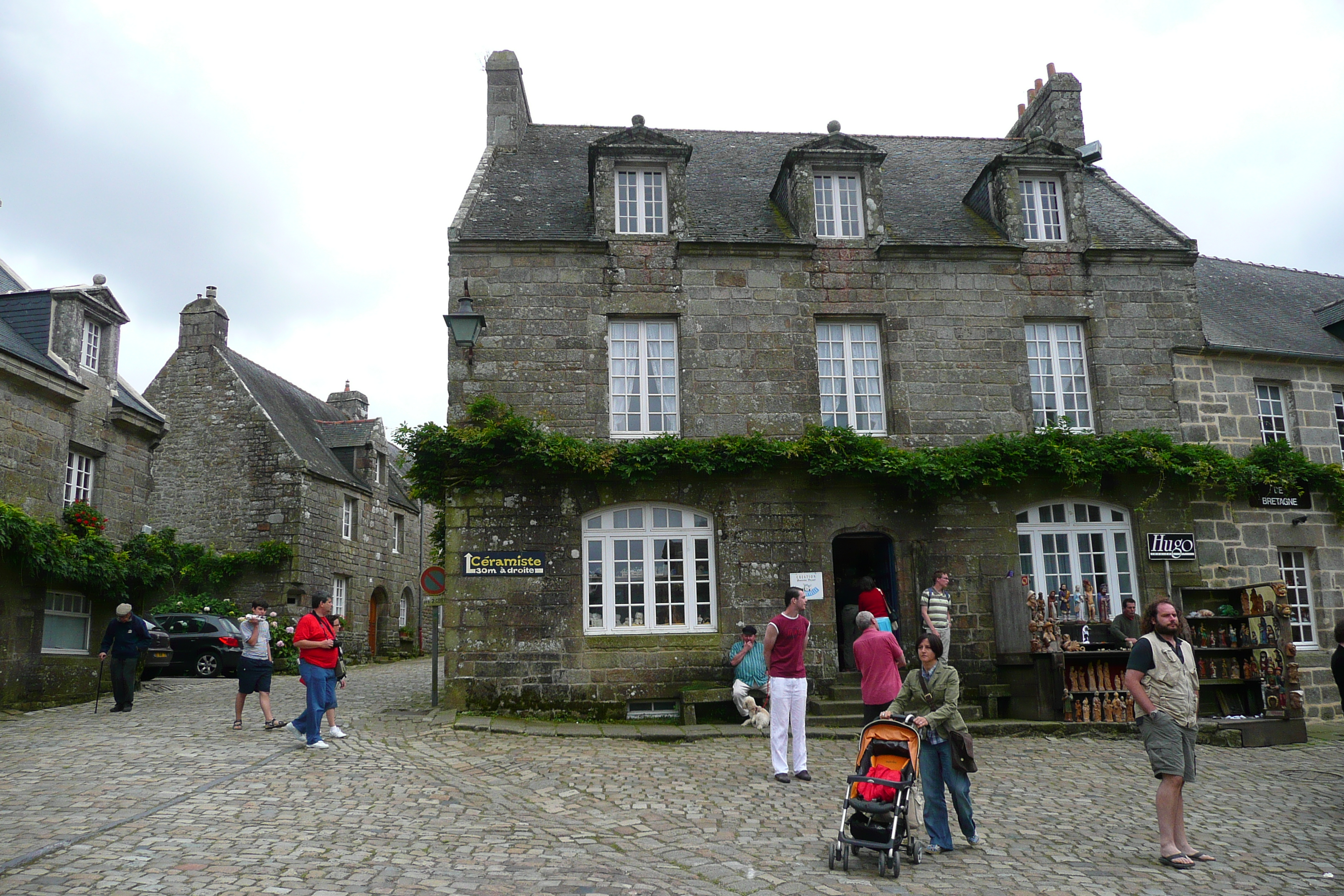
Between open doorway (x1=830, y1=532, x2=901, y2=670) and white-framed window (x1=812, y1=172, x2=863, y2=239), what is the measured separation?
457 cm

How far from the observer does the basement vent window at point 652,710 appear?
12391 millimetres

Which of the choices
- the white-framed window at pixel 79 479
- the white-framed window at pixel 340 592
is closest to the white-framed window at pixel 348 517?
the white-framed window at pixel 340 592

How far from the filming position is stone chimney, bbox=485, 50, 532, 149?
16.2 meters

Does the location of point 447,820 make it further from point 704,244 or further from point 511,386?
point 704,244

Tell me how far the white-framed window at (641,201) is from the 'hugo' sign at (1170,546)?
8.17 m

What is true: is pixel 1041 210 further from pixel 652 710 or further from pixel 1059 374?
pixel 652 710

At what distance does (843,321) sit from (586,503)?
463 cm

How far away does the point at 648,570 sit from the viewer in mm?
12875

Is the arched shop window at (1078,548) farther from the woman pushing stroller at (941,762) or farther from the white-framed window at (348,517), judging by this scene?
the white-framed window at (348,517)

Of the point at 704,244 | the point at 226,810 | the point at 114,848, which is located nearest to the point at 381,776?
the point at 226,810

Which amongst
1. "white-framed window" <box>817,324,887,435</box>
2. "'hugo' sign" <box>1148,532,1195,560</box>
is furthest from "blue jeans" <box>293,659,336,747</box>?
"'hugo' sign" <box>1148,532,1195,560</box>

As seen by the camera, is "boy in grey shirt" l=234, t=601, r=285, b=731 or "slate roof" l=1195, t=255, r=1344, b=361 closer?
"boy in grey shirt" l=234, t=601, r=285, b=731

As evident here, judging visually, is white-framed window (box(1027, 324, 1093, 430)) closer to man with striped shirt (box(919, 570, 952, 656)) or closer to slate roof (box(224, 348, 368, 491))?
man with striped shirt (box(919, 570, 952, 656))

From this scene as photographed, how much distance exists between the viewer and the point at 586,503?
12.8 meters
